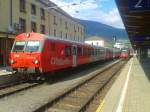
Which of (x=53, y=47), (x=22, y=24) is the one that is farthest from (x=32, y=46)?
(x=22, y=24)

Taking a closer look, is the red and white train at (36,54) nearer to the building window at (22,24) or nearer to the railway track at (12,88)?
the railway track at (12,88)

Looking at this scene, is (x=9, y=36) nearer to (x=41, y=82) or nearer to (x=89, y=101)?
(x=41, y=82)

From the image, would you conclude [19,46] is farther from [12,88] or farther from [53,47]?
[12,88]

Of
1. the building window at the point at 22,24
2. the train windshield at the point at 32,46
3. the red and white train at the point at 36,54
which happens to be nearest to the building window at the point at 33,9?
the building window at the point at 22,24

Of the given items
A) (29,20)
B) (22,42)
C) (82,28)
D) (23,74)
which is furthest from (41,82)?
(82,28)

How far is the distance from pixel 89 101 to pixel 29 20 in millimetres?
25929

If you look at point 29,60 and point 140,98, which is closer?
point 140,98

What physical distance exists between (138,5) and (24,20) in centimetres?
2174

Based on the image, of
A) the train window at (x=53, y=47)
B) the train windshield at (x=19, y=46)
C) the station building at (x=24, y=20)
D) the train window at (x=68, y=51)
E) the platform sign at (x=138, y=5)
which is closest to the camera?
the platform sign at (x=138, y=5)

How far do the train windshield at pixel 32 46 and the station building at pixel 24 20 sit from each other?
1113 cm

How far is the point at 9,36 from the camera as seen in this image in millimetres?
34844

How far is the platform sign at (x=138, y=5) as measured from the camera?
17831 mm

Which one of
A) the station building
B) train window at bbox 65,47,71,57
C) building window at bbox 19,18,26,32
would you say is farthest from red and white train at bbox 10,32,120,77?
building window at bbox 19,18,26,32

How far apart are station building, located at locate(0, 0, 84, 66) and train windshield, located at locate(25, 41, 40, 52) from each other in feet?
36.5
